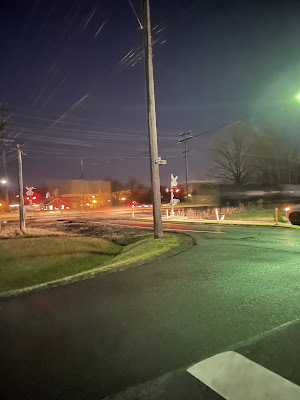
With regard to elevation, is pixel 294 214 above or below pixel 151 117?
below

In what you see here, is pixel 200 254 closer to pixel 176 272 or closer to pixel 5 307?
pixel 176 272

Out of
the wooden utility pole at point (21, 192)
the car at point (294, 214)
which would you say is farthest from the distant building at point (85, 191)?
the car at point (294, 214)

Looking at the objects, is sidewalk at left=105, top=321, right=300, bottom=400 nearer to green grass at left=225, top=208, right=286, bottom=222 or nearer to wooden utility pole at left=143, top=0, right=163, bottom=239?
wooden utility pole at left=143, top=0, right=163, bottom=239

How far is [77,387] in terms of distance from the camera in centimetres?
261

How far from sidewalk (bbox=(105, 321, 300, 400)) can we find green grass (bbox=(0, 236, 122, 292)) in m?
8.23

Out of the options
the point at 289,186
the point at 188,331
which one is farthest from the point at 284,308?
the point at 289,186

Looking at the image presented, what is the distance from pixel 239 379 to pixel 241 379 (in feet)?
0.06

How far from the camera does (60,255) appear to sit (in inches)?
530

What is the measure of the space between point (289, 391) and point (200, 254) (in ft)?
18.9

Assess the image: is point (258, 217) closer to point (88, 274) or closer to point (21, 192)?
point (88, 274)

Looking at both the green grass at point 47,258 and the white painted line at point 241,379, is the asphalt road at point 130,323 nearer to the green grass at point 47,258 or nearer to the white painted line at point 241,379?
the white painted line at point 241,379

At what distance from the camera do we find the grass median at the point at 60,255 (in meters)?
10.1

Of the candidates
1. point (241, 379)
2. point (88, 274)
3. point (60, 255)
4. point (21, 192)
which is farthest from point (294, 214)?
point (21, 192)

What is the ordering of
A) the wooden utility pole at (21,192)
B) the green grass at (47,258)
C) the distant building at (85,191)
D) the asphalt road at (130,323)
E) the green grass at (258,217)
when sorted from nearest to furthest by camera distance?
the asphalt road at (130,323) < the green grass at (47,258) < the green grass at (258,217) < the wooden utility pole at (21,192) < the distant building at (85,191)
